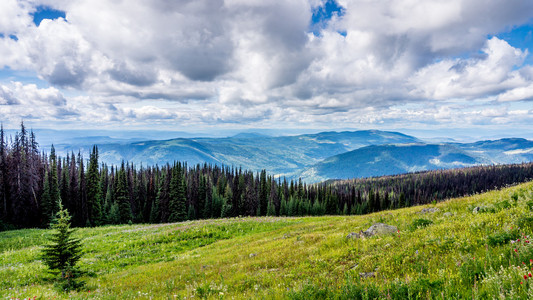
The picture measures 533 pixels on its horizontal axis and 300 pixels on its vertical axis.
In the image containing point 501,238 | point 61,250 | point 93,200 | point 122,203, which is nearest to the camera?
point 501,238

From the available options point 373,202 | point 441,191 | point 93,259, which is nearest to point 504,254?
point 93,259

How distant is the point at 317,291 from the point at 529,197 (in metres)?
9.42

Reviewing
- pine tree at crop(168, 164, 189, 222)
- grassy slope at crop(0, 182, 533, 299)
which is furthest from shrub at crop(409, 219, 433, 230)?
pine tree at crop(168, 164, 189, 222)

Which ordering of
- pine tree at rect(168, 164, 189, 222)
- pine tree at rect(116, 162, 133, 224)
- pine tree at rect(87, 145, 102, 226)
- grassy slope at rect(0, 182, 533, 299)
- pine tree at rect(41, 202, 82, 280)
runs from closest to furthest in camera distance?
grassy slope at rect(0, 182, 533, 299) → pine tree at rect(41, 202, 82, 280) → pine tree at rect(87, 145, 102, 226) → pine tree at rect(116, 162, 133, 224) → pine tree at rect(168, 164, 189, 222)

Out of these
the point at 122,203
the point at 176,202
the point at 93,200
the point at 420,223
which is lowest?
the point at 176,202

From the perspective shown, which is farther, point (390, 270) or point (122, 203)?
point (122, 203)

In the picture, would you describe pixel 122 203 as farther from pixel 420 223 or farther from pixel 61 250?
pixel 420 223

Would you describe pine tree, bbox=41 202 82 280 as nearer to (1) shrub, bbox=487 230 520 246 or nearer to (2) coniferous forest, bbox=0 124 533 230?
(1) shrub, bbox=487 230 520 246

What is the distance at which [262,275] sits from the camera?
30.7 ft

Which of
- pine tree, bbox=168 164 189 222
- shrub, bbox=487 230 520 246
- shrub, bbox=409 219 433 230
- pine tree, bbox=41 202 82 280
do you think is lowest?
pine tree, bbox=168 164 189 222

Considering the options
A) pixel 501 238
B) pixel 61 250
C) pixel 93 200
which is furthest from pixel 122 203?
pixel 501 238

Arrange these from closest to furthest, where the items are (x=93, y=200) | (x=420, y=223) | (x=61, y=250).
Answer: (x=420, y=223)
(x=61, y=250)
(x=93, y=200)

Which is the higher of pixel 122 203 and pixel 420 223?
pixel 420 223

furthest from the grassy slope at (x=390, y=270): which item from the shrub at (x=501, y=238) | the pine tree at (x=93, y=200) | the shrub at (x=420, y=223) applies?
the pine tree at (x=93, y=200)
